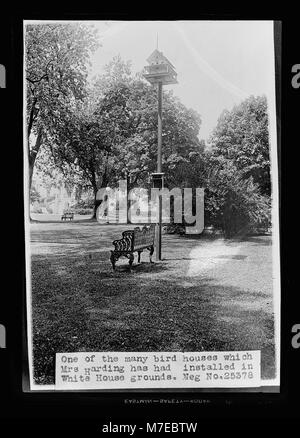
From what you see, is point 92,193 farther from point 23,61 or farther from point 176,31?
point 176,31

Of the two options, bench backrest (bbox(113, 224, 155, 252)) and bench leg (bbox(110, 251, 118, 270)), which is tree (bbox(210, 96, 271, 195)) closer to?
bench backrest (bbox(113, 224, 155, 252))

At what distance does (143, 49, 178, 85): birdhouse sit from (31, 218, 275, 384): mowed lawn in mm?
1081

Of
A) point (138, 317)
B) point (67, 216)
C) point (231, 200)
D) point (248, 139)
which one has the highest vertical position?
point (248, 139)

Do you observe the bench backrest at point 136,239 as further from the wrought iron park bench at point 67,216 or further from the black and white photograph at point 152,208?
the wrought iron park bench at point 67,216

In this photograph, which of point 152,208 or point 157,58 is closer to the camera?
point 157,58

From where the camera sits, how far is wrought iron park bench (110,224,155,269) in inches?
116

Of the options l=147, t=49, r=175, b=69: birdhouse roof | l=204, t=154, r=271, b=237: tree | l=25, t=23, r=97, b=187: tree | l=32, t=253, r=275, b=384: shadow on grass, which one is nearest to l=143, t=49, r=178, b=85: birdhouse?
l=147, t=49, r=175, b=69: birdhouse roof

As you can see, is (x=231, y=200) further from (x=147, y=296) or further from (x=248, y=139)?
(x=147, y=296)

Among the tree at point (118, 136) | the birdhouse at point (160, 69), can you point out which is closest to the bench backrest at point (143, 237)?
the tree at point (118, 136)

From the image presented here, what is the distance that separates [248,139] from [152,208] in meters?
0.84

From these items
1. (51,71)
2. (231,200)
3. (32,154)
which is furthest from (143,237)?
(51,71)

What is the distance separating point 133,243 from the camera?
2.97 meters

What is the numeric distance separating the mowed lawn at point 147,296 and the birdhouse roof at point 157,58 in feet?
3.89

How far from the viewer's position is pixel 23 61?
2883 millimetres
